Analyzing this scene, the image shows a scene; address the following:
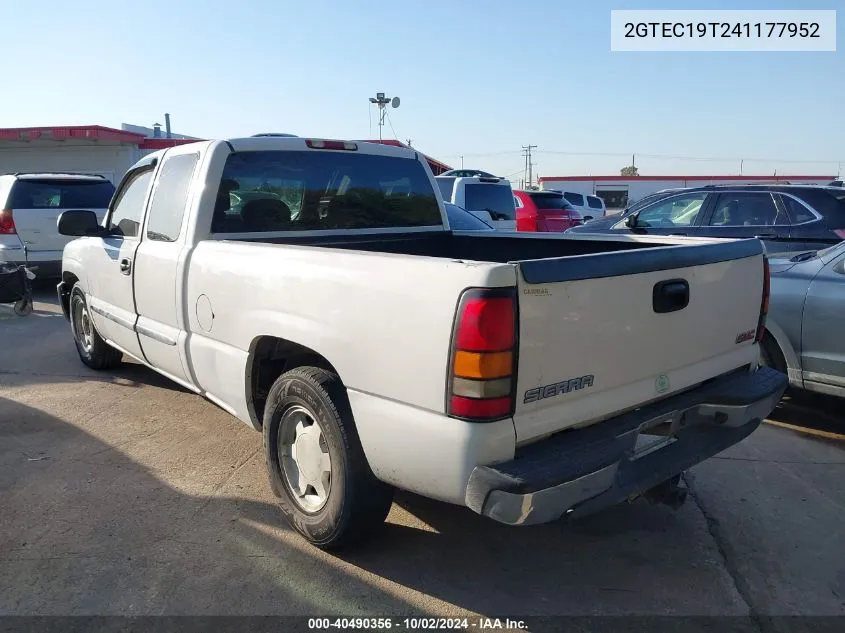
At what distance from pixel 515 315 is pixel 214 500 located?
7.37ft

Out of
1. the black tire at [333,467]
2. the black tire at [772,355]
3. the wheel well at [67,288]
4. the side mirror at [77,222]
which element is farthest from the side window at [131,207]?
the black tire at [772,355]

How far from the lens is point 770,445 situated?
4.46 meters

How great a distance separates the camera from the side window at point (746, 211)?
25.0ft

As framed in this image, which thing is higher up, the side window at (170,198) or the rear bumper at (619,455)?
the side window at (170,198)

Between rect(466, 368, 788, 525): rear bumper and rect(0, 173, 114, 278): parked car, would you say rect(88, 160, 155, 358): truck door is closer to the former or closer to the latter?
rect(466, 368, 788, 525): rear bumper

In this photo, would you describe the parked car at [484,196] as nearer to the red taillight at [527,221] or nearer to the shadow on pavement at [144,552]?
the red taillight at [527,221]

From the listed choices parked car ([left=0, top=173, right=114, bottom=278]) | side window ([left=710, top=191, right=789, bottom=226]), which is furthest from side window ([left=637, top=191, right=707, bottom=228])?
parked car ([left=0, top=173, right=114, bottom=278])

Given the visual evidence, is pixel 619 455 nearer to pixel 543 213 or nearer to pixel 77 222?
pixel 77 222

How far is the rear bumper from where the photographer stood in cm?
229

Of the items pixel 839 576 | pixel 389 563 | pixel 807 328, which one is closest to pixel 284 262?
pixel 389 563

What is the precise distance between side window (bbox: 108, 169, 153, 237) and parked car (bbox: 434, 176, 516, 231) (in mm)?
8006

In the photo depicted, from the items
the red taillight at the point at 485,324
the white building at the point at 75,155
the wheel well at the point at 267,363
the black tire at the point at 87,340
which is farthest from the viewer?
the white building at the point at 75,155

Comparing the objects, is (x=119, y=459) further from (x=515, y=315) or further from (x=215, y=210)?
(x=515, y=315)

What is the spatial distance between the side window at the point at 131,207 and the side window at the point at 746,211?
6451 millimetres
